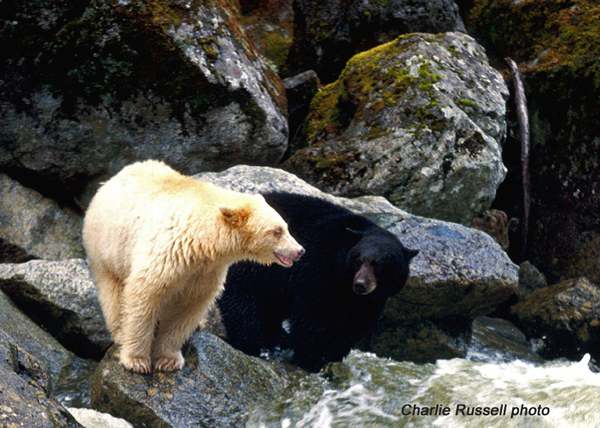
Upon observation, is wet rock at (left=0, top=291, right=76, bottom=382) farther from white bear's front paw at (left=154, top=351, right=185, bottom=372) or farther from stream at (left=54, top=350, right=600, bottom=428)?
white bear's front paw at (left=154, top=351, right=185, bottom=372)

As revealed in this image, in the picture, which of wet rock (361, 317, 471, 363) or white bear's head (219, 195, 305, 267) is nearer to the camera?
white bear's head (219, 195, 305, 267)

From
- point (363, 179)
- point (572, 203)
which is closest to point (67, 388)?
point (363, 179)

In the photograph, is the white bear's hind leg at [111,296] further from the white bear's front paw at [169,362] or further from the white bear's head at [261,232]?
the white bear's head at [261,232]

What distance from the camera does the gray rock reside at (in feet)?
22.0

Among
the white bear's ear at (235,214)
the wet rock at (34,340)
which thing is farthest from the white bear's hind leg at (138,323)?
the wet rock at (34,340)

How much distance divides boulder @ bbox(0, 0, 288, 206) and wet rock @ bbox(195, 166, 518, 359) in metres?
0.87

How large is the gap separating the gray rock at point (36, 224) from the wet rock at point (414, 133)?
301cm

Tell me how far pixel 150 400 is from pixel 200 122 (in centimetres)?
→ 392

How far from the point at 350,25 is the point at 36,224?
21.1 ft

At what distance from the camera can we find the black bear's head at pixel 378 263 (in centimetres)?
537

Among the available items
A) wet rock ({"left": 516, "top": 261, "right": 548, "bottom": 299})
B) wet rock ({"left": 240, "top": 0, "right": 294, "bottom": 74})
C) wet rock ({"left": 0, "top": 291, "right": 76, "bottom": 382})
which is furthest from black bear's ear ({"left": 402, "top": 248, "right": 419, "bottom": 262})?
wet rock ({"left": 240, "top": 0, "right": 294, "bottom": 74})

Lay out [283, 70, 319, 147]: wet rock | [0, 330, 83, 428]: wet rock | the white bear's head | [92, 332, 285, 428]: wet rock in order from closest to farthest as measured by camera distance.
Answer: [0, 330, 83, 428]: wet rock → the white bear's head → [92, 332, 285, 428]: wet rock → [283, 70, 319, 147]: wet rock

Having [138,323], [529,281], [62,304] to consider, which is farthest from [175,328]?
[529,281]

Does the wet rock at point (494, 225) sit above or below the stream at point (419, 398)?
above
